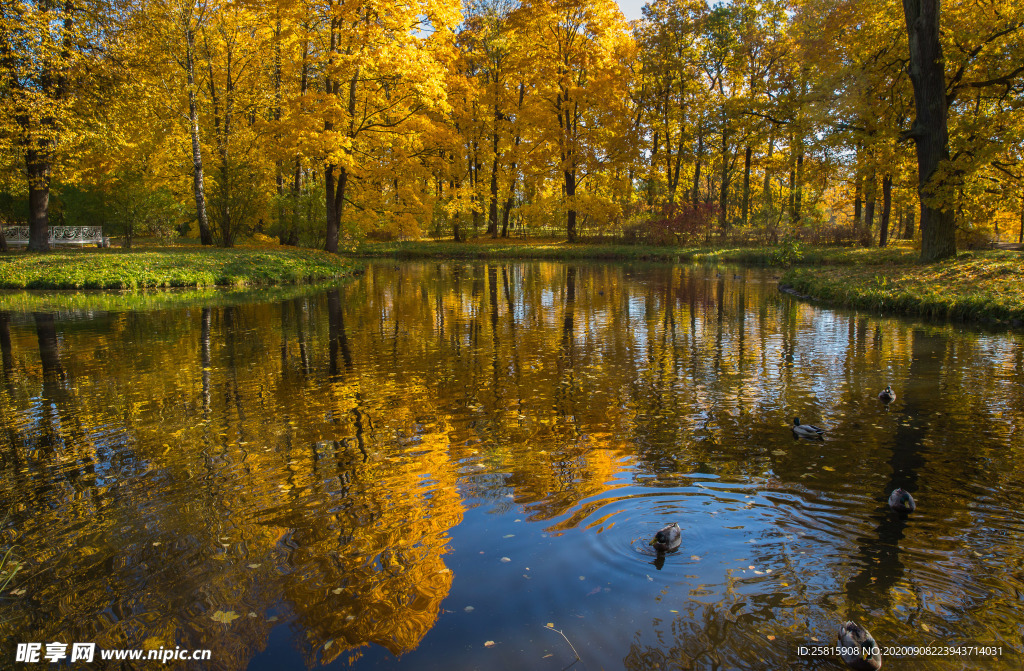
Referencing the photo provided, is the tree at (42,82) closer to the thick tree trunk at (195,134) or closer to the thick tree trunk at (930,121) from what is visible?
the thick tree trunk at (195,134)

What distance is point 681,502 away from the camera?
461cm

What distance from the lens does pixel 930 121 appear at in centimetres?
1694

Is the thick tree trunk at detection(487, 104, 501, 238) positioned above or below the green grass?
above

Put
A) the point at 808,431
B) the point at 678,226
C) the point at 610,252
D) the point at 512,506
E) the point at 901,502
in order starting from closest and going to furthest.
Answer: the point at 901,502, the point at 512,506, the point at 808,431, the point at 610,252, the point at 678,226

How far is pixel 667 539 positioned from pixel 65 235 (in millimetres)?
34668

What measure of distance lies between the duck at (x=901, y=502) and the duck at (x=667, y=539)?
172 centimetres

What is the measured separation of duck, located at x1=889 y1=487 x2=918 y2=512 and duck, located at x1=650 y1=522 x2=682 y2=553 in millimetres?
1725

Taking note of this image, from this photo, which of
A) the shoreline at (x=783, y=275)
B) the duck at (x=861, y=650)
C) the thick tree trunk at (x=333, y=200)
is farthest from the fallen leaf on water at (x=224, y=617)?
the thick tree trunk at (x=333, y=200)

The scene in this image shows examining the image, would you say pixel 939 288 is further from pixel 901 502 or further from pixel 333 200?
pixel 333 200

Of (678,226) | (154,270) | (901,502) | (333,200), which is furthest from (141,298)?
(678,226)

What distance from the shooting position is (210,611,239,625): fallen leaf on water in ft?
11.0

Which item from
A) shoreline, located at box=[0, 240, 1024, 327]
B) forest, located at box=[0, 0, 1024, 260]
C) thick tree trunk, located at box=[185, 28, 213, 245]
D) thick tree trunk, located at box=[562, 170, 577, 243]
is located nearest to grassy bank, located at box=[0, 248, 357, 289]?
shoreline, located at box=[0, 240, 1024, 327]

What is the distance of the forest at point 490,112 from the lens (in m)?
19.0

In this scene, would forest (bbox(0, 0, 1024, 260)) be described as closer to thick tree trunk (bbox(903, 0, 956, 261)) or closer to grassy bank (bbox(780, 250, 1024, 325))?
thick tree trunk (bbox(903, 0, 956, 261))
